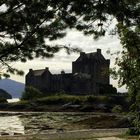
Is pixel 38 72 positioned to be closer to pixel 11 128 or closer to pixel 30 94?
pixel 30 94

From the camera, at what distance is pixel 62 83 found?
412 feet

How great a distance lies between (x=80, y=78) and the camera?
121m

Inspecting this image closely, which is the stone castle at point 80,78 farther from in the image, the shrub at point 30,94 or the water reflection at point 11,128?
the water reflection at point 11,128

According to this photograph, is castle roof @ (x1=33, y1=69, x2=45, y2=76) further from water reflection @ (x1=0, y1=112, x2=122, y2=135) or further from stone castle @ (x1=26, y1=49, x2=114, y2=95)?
water reflection @ (x1=0, y1=112, x2=122, y2=135)

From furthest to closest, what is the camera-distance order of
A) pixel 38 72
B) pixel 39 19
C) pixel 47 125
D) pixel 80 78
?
pixel 38 72
pixel 80 78
pixel 47 125
pixel 39 19

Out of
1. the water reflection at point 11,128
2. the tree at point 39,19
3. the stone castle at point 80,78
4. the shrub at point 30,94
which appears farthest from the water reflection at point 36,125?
the stone castle at point 80,78

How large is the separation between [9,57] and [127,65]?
6.30 meters

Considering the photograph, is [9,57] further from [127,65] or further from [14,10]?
[127,65]

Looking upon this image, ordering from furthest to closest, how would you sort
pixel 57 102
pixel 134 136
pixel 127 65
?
pixel 57 102 < pixel 134 136 < pixel 127 65

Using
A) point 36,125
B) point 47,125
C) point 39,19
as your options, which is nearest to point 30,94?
point 47,125

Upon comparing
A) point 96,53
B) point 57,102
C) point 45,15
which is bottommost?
point 57,102

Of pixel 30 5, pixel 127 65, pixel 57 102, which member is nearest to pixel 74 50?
pixel 30 5

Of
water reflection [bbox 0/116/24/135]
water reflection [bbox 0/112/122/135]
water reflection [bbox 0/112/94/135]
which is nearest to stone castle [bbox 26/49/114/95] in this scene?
water reflection [bbox 0/112/94/135]

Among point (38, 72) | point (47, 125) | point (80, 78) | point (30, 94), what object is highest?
point (38, 72)
